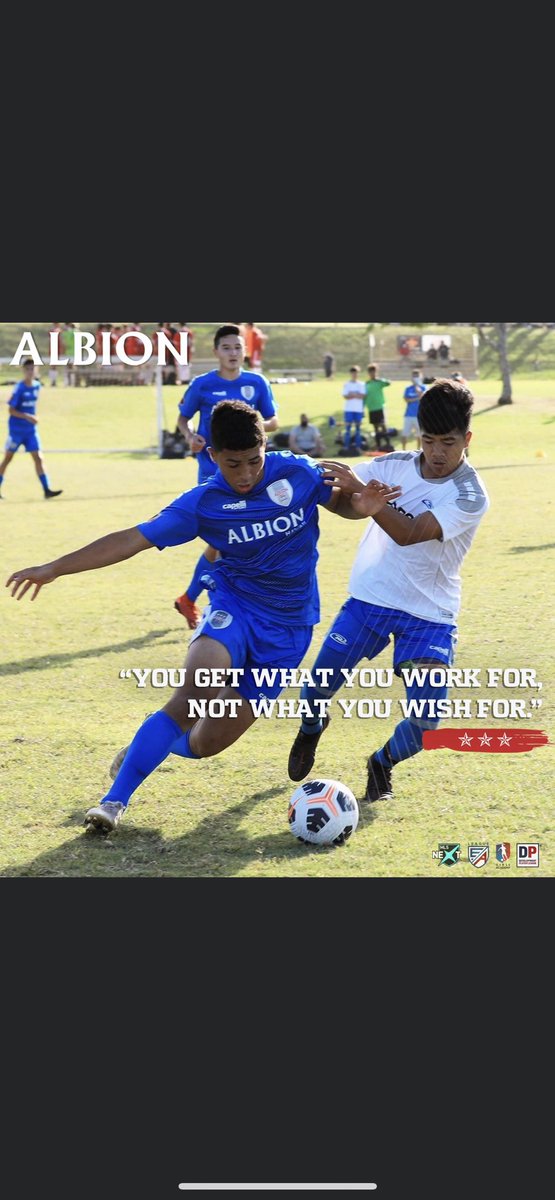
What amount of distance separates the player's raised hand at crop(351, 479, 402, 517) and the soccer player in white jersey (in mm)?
142

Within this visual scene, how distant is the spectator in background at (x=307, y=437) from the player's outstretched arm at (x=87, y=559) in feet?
16.4

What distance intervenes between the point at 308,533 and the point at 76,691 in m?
2.58

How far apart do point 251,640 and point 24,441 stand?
8.37m

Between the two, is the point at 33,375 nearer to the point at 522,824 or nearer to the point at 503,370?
the point at 503,370

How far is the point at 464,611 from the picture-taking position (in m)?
8.81

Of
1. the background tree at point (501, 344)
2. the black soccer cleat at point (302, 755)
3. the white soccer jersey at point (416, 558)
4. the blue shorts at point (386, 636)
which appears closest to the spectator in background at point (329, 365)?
the background tree at point (501, 344)

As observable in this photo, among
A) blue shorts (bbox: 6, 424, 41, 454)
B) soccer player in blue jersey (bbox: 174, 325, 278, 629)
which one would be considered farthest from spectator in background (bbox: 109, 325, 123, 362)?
blue shorts (bbox: 6, 424, 41, 454)

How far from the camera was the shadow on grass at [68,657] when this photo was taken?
27.1 feet

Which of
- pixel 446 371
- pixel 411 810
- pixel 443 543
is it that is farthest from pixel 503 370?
Result: pixel 411 810

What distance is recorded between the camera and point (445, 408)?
5.46m

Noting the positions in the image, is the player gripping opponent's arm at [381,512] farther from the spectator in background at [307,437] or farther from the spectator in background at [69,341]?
the spectator in background at [307,437]

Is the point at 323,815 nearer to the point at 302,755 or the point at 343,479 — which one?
the point at 302,755

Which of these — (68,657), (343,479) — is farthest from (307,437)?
(343,479)

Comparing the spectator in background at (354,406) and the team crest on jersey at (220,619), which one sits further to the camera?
the spectator in background at (354,406)
